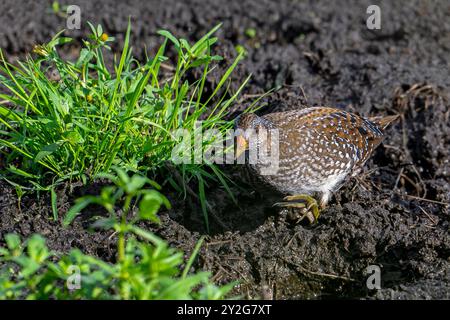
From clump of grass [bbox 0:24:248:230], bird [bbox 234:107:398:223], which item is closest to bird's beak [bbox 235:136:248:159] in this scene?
A: bird [bbox 234:107:398:223]

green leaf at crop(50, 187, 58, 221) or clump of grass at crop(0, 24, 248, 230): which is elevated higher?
clump of grass at crop(0, 24, 248, 230)

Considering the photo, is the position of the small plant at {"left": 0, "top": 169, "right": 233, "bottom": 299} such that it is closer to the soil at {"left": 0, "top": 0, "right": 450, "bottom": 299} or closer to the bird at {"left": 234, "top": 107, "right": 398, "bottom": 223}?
the soil at {"left": 0, "top": 0, "right": 450, "bottom": 299}

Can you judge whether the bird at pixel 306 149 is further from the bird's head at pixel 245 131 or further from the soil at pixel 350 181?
the soil at pixel 350 181

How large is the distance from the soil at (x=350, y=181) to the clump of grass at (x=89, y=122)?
228mm

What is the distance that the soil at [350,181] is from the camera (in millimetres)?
5195

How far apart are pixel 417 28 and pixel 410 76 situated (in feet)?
5.50

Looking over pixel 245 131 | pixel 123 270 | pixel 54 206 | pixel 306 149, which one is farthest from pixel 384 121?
pixel 123 270

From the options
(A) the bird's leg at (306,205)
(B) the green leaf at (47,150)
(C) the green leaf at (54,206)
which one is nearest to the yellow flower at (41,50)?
(B) the green leaf at (47,150)

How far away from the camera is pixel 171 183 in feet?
18.2

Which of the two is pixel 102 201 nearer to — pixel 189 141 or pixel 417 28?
pixel 189 141

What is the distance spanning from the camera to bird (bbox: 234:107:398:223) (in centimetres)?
530

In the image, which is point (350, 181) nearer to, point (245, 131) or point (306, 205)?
point (306, 205)

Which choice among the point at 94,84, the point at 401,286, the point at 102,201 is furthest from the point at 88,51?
the point at 401,286

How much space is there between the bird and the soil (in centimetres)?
17
